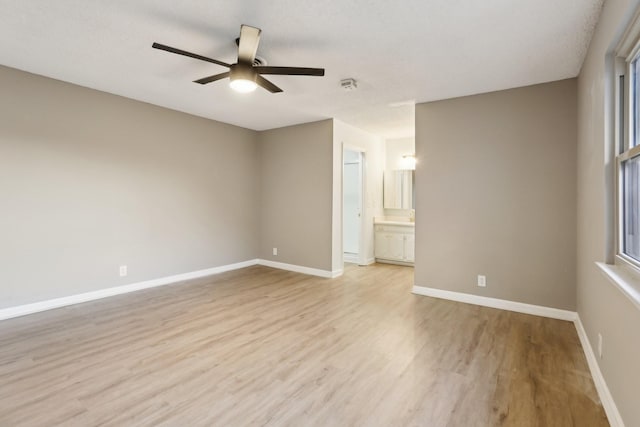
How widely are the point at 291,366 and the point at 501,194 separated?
293 cm

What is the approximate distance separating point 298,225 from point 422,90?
2.87m

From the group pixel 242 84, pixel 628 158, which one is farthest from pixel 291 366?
pixel 628 158

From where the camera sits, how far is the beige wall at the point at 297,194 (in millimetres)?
5117

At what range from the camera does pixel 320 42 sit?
2.59m

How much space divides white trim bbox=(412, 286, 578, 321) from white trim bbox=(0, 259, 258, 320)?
3245 mm

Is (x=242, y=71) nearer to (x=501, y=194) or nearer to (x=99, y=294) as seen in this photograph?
(x=501, y=194)

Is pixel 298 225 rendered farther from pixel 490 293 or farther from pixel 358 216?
pixel 490 293

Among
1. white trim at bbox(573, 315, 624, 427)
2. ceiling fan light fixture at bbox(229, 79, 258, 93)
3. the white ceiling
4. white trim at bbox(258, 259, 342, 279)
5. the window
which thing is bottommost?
white trim at bbox(573, 315, 624, 427)

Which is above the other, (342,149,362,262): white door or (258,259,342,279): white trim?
(342,149,362,262): white door

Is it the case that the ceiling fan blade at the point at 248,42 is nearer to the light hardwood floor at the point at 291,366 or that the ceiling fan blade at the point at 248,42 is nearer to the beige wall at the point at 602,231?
the beige wall at the point at 602,231

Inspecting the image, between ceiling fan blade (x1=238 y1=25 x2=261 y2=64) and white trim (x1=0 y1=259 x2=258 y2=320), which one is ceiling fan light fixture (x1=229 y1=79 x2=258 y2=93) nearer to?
ceiling fan blade (x1=238 y1=25 x2=261 y2=64)

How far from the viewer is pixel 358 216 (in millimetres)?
6051

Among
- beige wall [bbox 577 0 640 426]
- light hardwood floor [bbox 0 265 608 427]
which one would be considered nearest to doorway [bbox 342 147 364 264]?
light hardwood floor [bbox 0 265 608 427]

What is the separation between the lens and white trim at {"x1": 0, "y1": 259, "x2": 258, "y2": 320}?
3.30 m
